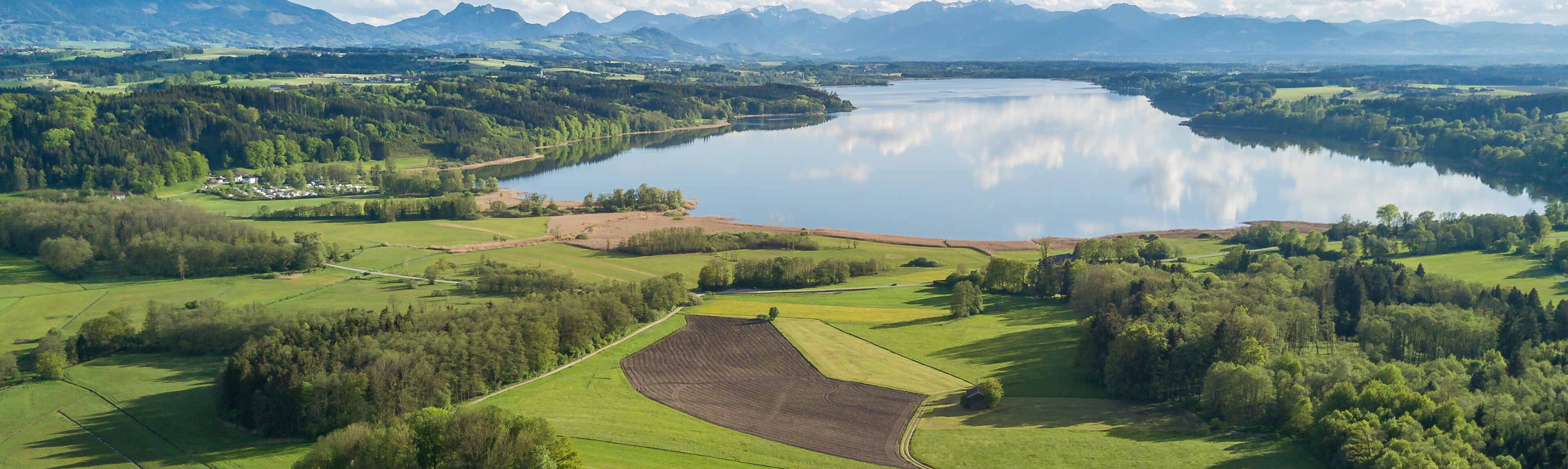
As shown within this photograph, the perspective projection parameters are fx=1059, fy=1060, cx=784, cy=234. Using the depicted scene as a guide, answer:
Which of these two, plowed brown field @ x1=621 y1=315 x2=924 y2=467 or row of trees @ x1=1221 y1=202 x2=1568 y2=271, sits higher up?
row of trees @ x1=1221 y1=202 x2=1568 y2=271

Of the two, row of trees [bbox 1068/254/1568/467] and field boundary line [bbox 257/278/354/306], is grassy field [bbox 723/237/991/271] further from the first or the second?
field boundary line [bbox 257/278/354/306]

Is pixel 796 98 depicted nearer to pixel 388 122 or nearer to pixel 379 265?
pixel 388 122

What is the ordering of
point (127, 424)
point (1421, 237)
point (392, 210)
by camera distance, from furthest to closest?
point (392, 210), point (1421, 237), point (127, 424)

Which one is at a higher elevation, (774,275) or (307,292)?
(774,275)

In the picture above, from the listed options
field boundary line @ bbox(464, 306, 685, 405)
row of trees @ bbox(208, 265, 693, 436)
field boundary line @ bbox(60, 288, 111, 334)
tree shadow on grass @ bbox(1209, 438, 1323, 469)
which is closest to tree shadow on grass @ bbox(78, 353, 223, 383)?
row of trees @ bbox(208, 265, 693, 436)

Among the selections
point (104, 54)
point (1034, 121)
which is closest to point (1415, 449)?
point (1034, 121)

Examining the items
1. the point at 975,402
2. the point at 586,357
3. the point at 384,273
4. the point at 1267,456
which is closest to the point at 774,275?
the point at 586,357

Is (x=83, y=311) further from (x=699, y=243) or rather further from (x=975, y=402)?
(x=975, y=402)

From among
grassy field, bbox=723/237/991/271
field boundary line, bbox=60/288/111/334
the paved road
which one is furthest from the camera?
grassy field, bbox=723/237/991/271

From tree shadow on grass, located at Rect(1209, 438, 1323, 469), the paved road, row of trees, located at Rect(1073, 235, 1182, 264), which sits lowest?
the paved road
